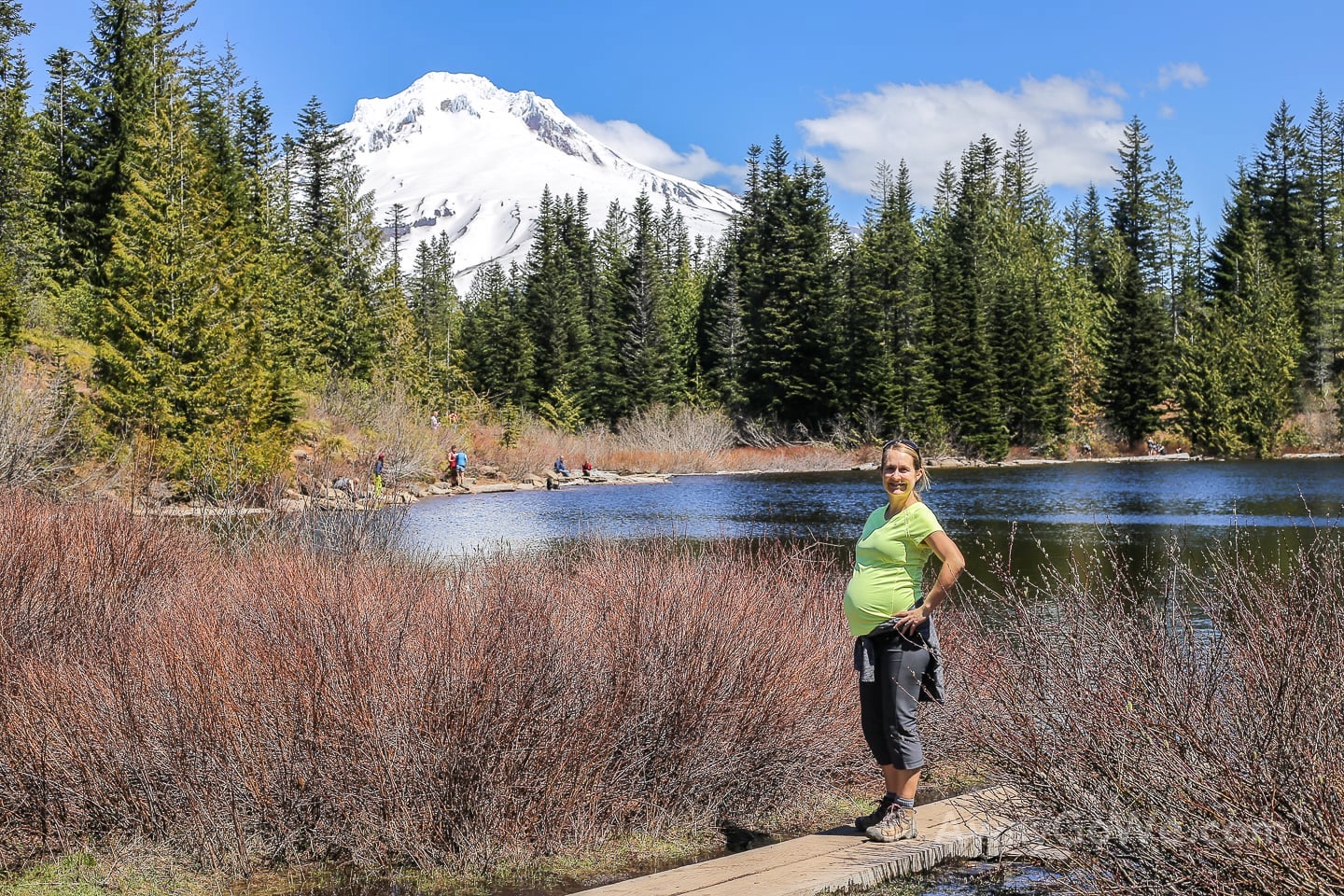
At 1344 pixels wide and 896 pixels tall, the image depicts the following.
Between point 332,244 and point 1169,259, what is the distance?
Answer: 65.6 metres

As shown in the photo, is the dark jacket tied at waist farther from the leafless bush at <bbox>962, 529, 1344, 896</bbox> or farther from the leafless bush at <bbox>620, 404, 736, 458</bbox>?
the leafless bush at <bbox>620, 404, 736, 458</bbox>

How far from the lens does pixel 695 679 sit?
7.40 metres

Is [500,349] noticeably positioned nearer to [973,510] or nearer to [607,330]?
[607,330]

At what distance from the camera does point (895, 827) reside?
5.74m

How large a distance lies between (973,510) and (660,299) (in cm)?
4816

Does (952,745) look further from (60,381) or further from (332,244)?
(332,244)

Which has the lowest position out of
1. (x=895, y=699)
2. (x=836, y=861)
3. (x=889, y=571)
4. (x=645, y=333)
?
(x=836, y=861)

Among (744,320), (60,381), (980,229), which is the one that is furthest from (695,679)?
(980,229)

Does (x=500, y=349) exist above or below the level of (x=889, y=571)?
above

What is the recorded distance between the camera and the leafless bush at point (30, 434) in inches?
664

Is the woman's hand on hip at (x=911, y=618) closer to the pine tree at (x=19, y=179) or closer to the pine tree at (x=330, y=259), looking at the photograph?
the pine tree at (x=19, y=179)

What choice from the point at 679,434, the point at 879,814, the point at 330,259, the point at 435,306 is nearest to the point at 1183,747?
→ the point at 879,814

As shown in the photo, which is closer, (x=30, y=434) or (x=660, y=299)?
(x=30, y=434)

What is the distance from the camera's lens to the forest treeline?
3219cm
